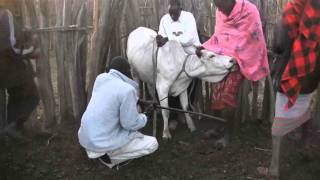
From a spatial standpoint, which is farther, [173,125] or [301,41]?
[173,125]

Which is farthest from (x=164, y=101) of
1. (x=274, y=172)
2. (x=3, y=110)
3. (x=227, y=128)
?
(x=3, y=110)

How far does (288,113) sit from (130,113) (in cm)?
157

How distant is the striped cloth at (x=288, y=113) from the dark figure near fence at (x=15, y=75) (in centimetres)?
311

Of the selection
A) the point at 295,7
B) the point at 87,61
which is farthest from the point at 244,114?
the point at 295,7

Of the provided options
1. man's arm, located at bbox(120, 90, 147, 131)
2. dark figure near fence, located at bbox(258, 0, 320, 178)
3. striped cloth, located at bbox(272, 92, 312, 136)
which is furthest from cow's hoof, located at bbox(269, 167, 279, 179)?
man's arm, located at bbox(120, 90, 147, 131)

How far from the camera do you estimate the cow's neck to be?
21.0 feet

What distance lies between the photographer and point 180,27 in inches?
259

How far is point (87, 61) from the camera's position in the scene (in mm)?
6965

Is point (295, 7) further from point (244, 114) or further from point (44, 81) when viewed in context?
point (44, 81)

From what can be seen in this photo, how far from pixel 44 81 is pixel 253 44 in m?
2.76

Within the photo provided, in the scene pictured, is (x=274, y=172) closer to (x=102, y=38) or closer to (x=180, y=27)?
(x=180, y=27)

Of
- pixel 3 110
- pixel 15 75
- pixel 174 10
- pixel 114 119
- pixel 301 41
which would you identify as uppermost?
pixel 174 10

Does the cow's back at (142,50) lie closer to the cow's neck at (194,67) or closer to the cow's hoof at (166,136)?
the cow's neck at (194,67)

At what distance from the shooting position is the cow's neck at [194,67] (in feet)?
21.0
